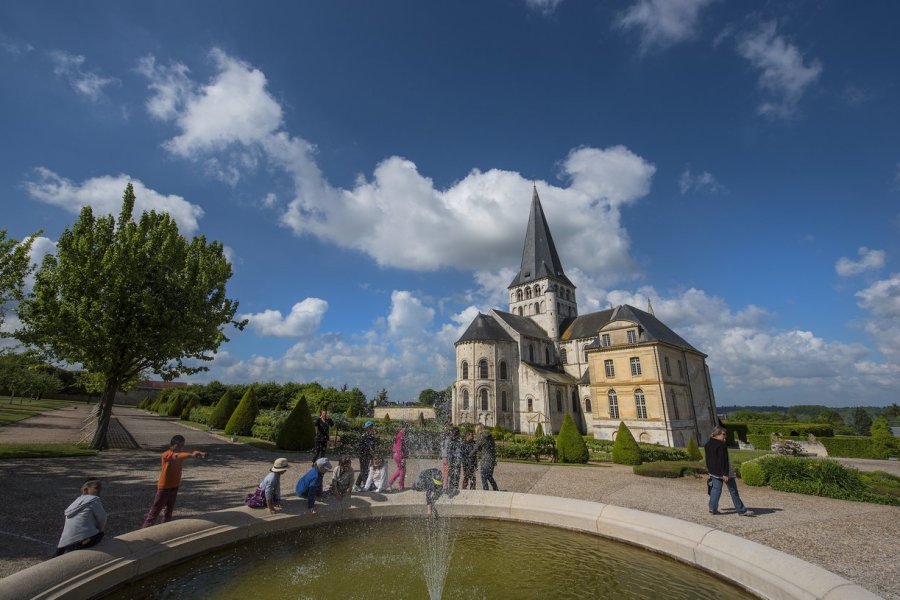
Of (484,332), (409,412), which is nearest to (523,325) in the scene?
(484,332)

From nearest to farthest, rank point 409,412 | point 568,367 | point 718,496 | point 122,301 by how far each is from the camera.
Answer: point 718,496 → point 122,301 → point 568,367 → point 409,412

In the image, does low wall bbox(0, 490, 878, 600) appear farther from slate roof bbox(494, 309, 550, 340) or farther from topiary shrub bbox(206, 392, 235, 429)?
slate roof bbox(494, 309, 550, 340)

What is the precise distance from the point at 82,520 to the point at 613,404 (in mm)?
34528

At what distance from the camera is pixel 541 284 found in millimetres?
50188

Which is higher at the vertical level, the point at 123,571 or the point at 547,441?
the point at 547,441

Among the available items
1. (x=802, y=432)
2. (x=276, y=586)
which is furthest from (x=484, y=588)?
(x=802, y=432)

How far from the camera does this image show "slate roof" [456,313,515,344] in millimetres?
41188

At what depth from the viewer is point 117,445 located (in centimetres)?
1702

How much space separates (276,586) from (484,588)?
2742 mm

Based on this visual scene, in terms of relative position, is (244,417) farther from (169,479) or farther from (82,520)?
(82,520)

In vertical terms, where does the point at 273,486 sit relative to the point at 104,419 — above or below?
below

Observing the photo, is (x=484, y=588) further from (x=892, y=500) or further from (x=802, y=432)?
(x=802, y=432)

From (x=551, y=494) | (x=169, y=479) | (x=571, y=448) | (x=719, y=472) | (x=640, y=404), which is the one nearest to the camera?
(x=169, y=479)

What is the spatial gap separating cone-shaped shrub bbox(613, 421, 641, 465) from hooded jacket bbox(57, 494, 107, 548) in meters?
18.8
